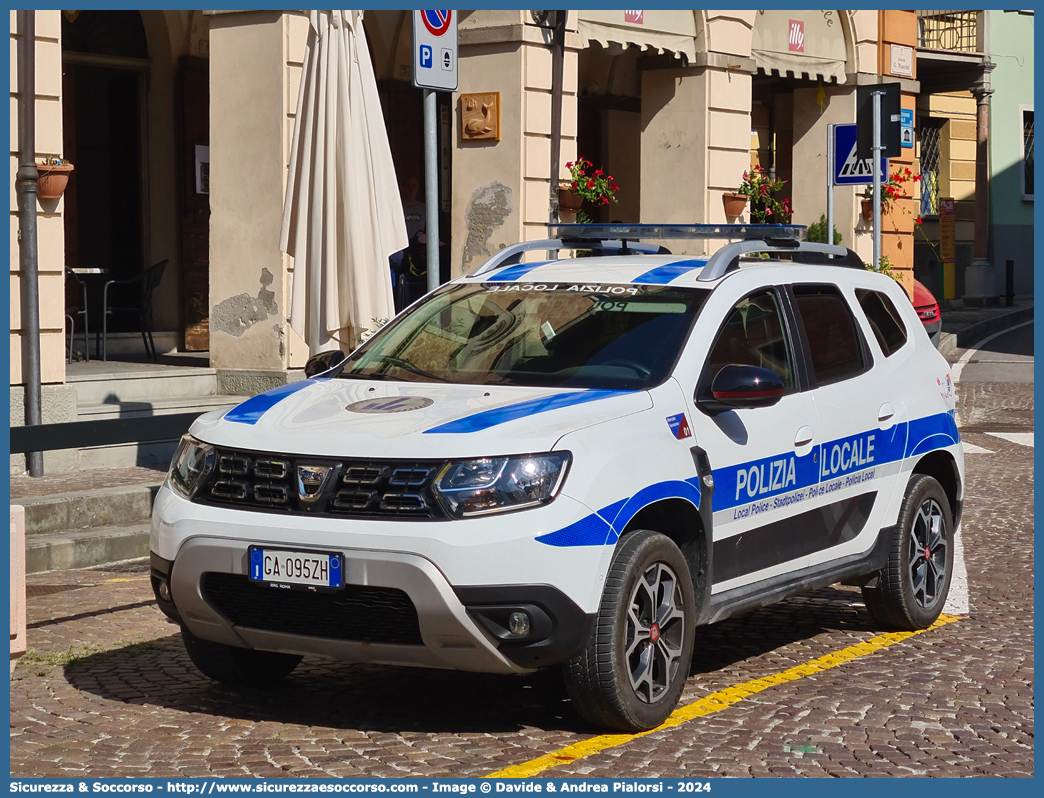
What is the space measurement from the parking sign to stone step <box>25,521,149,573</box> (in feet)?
10.3

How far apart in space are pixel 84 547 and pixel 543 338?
3.93 meters

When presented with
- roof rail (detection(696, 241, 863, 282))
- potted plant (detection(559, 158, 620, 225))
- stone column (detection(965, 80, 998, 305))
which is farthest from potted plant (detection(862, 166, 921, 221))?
roof rail (detection(696, 241, 863, 282))

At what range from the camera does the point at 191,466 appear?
5.59 metres

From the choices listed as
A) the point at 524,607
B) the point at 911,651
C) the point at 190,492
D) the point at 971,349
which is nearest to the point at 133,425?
the point at 190,492

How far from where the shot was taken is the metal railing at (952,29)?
34.7m

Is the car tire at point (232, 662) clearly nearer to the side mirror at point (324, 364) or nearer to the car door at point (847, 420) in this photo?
the side mirror at point (324, 364)

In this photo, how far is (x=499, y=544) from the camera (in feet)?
16.3

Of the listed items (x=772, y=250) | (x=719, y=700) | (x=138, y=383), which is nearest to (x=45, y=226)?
(x=138, y=383)

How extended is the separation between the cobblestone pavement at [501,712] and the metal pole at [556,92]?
969cm

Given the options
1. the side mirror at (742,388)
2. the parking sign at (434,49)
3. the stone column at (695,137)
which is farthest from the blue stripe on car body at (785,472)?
the stone column at (695,137)

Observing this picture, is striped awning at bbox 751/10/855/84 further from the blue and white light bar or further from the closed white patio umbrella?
the blue and white light bar

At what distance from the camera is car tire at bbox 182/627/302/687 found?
5953 millimetres

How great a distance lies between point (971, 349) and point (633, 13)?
1033 cm

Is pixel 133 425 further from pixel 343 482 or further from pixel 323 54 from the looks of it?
pixel 323 54
